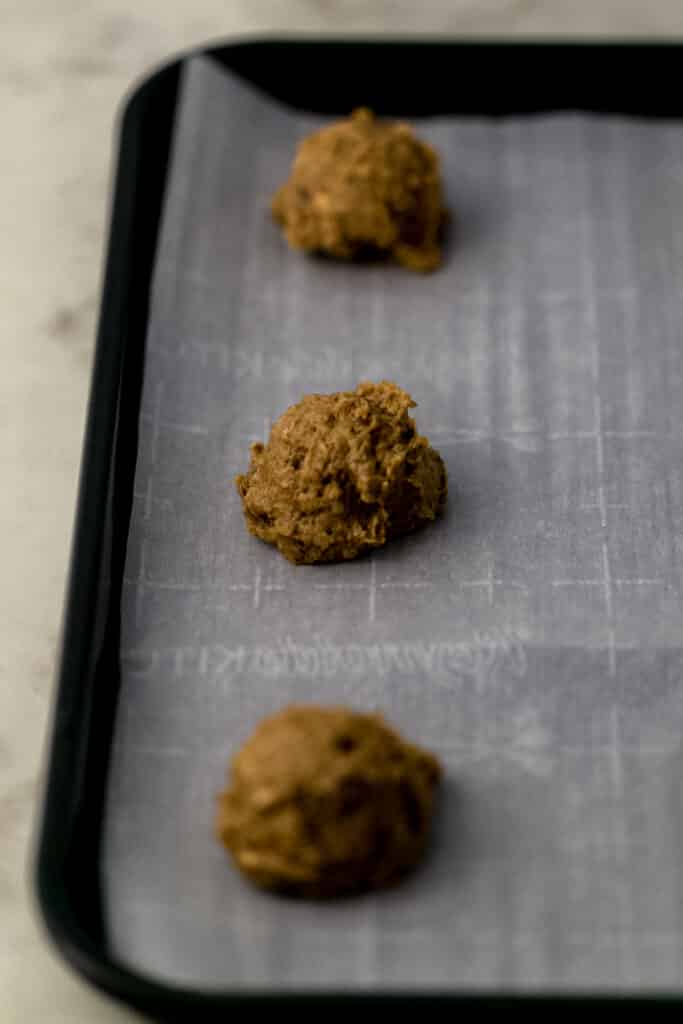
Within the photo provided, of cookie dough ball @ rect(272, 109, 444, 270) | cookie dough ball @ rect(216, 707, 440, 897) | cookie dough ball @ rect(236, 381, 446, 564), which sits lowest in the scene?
cookie dough ball @ rect(216, 707, 440, 897)

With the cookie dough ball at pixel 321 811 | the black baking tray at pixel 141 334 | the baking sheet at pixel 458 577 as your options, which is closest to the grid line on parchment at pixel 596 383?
the baking sheet at pixel 458 577

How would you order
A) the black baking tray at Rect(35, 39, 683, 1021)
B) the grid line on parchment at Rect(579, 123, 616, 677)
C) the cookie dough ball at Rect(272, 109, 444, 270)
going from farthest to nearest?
the cookie dough ball at Rect(272, 109, 444, 270), the grid line on parchment at Rect(579, 123, 616, 677), the black baking tray at Rect(35, 39, 683, 1021)

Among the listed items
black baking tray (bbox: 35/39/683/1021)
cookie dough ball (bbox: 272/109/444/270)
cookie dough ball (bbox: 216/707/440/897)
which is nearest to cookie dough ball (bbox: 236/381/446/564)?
black baking tray (bbox: 35/39/683/1021)

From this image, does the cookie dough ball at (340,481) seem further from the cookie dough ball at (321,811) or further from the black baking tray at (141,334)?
the cookie dough ball at (321,811)

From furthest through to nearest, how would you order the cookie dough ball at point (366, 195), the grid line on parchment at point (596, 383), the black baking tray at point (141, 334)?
1. the cookie dough ball at point (366, 195)
2. the grid line on parchment at point (596, 383)
3. the black baking tray at point (141, 334)

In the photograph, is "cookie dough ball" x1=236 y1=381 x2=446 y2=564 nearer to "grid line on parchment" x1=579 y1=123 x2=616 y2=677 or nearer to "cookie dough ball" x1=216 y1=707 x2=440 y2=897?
"grid line on parchment" x1=579 y1=123 x2=616 y2=677

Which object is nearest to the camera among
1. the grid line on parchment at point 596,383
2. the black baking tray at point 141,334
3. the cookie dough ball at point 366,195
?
the black baking tray at point 141,334

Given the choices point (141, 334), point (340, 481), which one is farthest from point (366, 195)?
point (340, 481)

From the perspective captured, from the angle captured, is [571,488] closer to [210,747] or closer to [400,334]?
[400,334]
